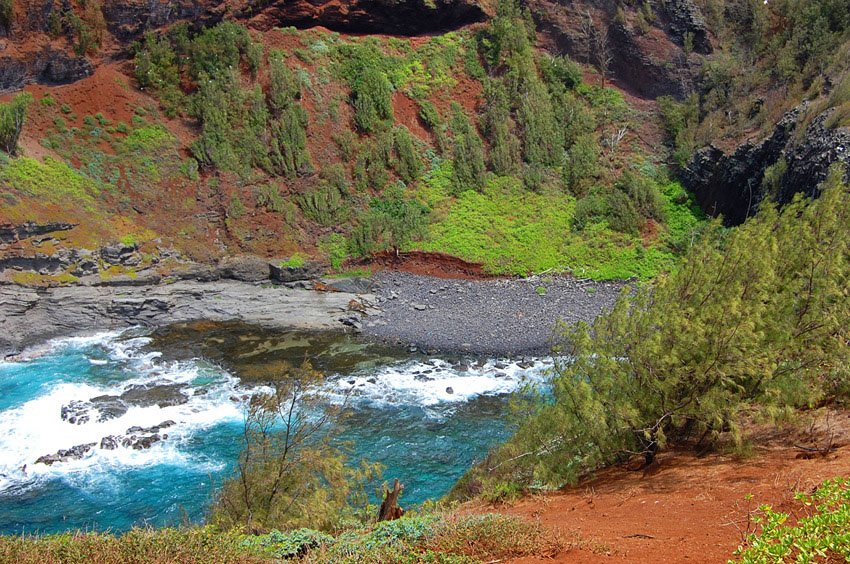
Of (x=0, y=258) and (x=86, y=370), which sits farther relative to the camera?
(x=0, y=258)

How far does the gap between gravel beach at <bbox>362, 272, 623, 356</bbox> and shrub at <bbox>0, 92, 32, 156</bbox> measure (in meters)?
18.4

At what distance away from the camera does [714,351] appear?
9.45 metres

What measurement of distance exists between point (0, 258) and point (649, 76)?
37.8m

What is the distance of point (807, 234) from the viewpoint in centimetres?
1046

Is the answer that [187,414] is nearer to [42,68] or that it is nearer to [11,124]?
[11,124]

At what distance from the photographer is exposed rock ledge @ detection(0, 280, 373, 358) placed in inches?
977

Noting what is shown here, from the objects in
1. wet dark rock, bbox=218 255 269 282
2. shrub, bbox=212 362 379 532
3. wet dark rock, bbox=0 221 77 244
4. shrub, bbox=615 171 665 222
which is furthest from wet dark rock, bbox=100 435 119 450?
shrub, bbox=615 171 665 222

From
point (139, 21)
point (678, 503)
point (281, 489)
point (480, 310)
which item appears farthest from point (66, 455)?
point (139, 21)

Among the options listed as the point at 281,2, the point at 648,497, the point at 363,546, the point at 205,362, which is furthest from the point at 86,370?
the point at 281,2

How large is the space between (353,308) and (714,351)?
64.6 ft

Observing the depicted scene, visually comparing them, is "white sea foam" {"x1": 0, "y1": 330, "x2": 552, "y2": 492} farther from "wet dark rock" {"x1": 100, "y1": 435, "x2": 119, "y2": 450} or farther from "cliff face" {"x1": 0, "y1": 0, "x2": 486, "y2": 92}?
"cliff face" {"x1": 0, "y1": 0, "x2": 486, "y2": 92}

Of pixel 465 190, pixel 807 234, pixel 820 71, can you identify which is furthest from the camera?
pixel 465 190

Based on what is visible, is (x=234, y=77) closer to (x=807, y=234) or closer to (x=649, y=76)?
(x=649, y=76)

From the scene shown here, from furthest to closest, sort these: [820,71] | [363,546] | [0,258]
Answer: [820,71]
[0,258]
[363,546]
